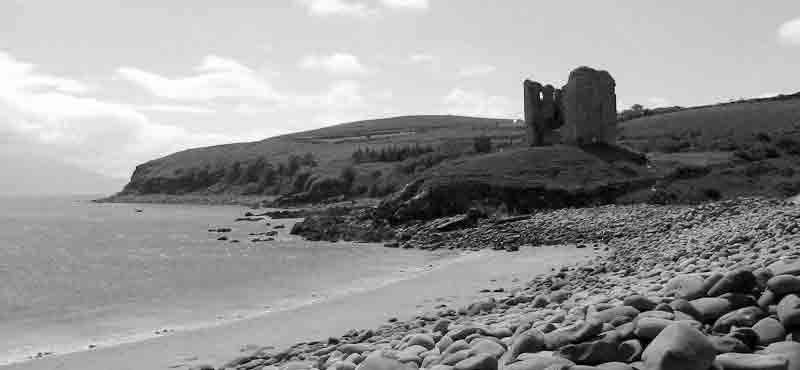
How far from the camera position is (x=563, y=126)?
6075cm

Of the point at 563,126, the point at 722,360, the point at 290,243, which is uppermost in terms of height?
the point at 563,126

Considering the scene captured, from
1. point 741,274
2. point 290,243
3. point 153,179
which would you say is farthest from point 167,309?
point 153,179

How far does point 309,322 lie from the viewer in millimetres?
15375

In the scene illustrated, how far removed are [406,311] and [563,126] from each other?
158 feet

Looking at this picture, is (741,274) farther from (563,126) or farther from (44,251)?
(563,126)

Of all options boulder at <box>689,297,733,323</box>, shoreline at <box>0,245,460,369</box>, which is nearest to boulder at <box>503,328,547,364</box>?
boulder at <box>689,297,733,323</box>

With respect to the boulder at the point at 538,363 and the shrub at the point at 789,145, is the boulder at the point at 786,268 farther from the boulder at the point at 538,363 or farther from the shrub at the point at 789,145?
the shrub at the point at 789,145

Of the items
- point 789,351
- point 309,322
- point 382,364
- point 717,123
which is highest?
point 717,123

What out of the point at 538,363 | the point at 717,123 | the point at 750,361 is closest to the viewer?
the point at 750,361

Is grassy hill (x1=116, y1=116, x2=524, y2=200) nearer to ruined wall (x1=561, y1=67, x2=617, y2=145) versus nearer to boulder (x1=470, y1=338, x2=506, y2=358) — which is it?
ruined wall (x1=561, y1=67, x2=617, y2=145)

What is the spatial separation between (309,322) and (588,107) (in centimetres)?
4593

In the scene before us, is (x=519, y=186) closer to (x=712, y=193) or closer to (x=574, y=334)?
(x=712, y=193)

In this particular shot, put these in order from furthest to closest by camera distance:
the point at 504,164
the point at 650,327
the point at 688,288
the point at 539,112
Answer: the point at 539,112 < the point at 504,164 < the point at 688,288 < the point at 650,327

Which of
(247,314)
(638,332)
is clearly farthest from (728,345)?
(247,314)
